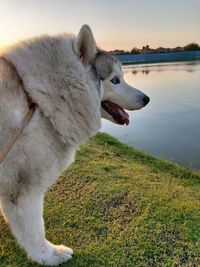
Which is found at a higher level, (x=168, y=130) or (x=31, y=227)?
(x=31, y=227)

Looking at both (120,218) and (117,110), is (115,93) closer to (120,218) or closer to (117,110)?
(117,110)

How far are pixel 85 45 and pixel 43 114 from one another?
76cm

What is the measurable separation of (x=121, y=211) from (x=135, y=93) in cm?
144

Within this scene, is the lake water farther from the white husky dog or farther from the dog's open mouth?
the white husky dog

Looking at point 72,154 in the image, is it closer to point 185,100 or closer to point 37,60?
point 37,60

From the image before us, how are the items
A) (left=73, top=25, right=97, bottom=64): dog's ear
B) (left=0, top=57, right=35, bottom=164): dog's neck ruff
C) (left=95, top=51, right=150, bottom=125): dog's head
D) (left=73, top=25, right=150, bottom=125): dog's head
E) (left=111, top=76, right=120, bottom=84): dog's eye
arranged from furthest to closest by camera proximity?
(left=111, top=76, right=120, bottom=84): dog's eye → (left=95, top=51, right=150, bottom=125): dog's head → (left=73, top=25, right=150, bottom=125): dog's head → (left=73, top=25, right=97, bottom=64): dog's ear → (left=0, top=57, right=35, bottom=164): dog's neck ruff

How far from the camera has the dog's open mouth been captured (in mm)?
3561

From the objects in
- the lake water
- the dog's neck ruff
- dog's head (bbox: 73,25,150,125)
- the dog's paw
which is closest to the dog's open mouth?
dog's head (bbox: 73,25,150,125)

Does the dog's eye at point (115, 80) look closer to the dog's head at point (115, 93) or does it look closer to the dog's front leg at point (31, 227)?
the dog's head at point (115, 93)

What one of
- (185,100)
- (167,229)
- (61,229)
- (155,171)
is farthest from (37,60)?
(185,100)

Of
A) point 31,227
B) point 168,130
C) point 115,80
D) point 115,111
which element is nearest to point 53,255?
point 31,227

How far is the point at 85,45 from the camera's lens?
313cm

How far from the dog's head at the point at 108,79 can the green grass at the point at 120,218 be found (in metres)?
1.17

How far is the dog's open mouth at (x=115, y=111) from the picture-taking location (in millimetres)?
3561
